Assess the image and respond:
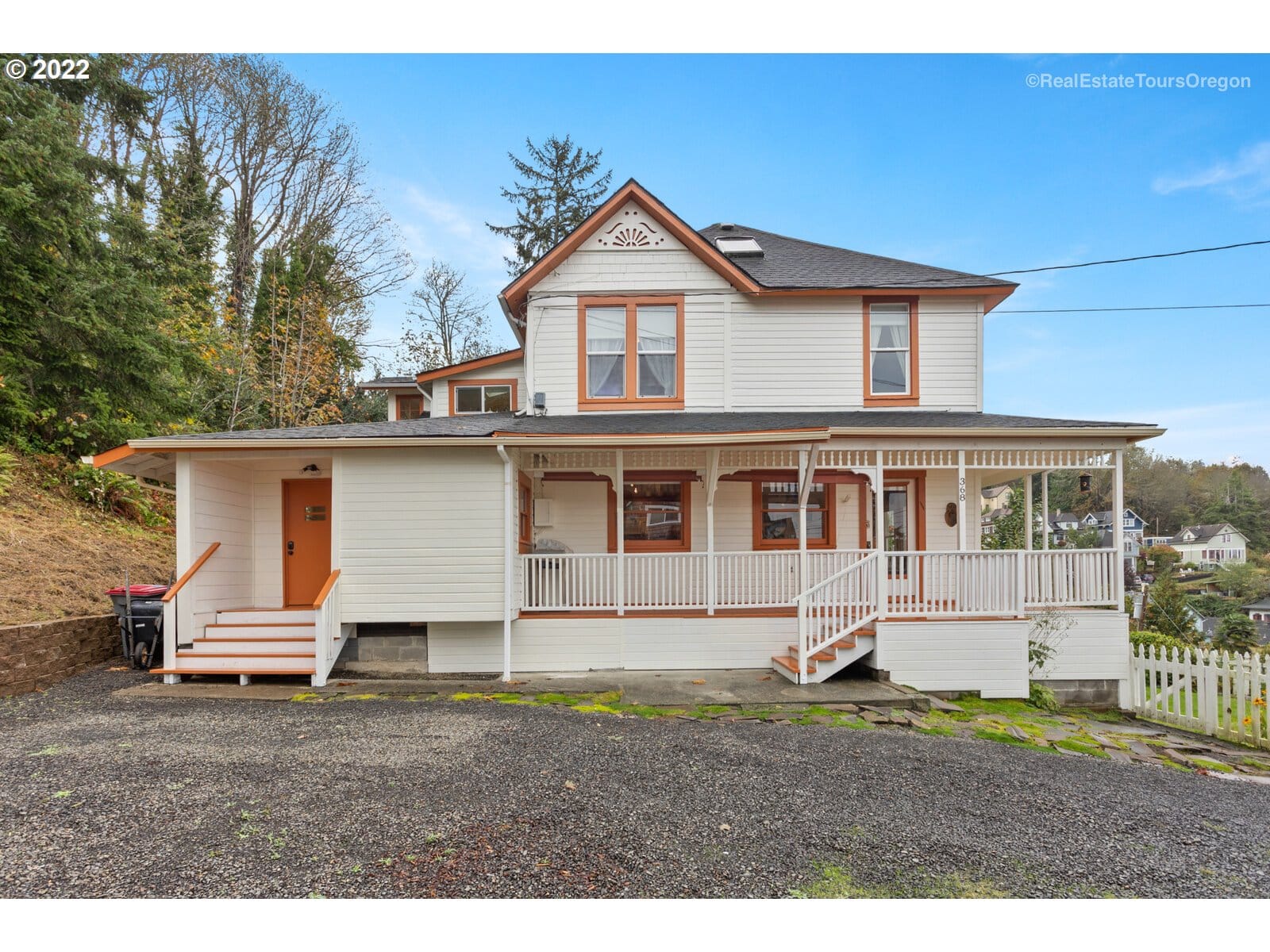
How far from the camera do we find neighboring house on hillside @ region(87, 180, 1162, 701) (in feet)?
27.7

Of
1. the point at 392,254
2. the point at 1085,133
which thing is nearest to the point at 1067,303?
the point at 1085,133

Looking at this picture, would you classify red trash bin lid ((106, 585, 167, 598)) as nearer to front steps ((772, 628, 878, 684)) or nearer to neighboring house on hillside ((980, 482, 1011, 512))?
front steps ((772, 628, 878, 684))

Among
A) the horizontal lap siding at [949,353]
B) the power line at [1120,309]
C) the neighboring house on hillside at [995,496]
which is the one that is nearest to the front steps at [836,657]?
the horizontal lap siding at [949,353]

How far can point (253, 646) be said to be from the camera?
27.1ft

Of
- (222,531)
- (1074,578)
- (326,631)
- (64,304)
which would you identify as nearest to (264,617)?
(326,631)

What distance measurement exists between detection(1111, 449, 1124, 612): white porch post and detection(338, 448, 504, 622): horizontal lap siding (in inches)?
327

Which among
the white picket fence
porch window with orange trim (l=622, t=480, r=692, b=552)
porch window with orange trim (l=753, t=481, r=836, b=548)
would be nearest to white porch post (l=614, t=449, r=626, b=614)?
porch window with orange trim (l=622, t=480, r=692, b=552)

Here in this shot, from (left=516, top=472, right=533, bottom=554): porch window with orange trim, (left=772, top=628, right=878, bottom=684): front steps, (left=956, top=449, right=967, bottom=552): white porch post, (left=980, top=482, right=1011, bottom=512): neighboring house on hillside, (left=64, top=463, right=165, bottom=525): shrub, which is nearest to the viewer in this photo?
(left=772, top=628, right=878, bottom=684): front steps

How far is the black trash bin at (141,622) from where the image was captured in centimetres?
846

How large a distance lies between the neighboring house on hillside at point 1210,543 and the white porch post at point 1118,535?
6184 centimetres

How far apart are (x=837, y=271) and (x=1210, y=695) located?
8.12 meters

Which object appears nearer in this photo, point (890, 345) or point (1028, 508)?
point (1028, 508)

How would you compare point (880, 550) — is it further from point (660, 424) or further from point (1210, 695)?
point (1210, 695)

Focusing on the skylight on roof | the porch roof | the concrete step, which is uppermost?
the skylight on roof
